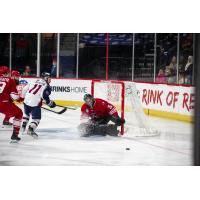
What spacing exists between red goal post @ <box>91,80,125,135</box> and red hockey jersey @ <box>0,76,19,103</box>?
768 mm

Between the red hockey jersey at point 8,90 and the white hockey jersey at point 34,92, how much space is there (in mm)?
97

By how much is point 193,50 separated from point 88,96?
3.65ft

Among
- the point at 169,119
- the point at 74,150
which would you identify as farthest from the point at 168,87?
the point at 74,150

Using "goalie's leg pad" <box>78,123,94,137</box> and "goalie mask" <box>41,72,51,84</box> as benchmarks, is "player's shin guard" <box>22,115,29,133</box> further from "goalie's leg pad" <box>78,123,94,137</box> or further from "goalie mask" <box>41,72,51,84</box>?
"goalie's leg pad" <box>78,123,94,137</box>

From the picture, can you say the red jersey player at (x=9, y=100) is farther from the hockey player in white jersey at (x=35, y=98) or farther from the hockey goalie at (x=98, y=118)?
the hockey goalie at (x=98, y=118)

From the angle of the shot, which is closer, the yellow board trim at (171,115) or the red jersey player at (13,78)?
the yellow board trim at (171,115)

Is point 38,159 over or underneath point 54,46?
underneath

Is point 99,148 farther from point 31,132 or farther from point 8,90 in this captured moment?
point 8,90

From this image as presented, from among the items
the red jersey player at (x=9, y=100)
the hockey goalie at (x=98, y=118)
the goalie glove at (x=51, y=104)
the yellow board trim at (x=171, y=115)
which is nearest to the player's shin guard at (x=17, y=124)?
the red jersey player at (x=9, y=100)

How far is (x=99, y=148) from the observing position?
11836 mm

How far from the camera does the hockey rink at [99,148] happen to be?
38.8 feet
